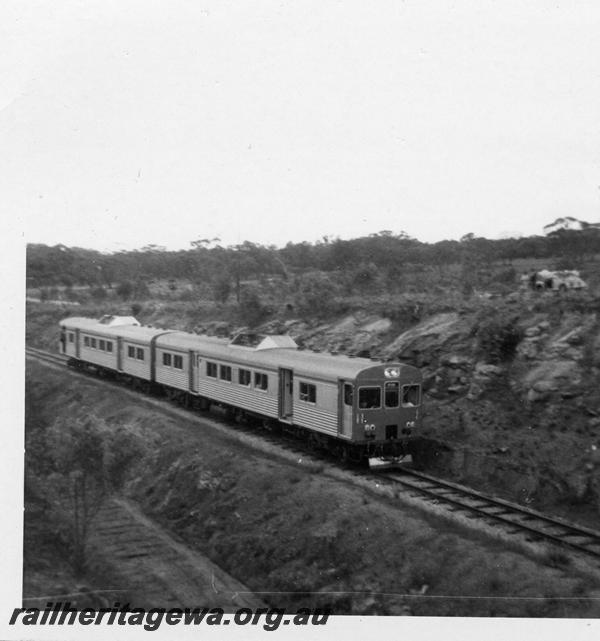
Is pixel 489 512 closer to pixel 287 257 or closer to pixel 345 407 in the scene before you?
pixel 345 407

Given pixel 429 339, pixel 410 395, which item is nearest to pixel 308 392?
pixel 410 395

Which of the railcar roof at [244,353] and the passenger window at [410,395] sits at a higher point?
the railcar roof at [244,353]

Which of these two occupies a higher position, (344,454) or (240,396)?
(240,396)

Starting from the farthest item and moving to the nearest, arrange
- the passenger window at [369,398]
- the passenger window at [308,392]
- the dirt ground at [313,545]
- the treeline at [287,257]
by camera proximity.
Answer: the passenger window at [308,392] → the treeline at [287,257] → the passenger window at [369,398] → the dirt ground at [313,545]

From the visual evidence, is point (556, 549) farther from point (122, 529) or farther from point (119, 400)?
point (119, 400)

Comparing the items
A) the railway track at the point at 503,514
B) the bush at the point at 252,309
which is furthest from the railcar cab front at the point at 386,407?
the bush at the point at 252,309

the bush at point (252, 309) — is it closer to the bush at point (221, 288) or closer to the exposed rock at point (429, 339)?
the bush at point (221, 288)
